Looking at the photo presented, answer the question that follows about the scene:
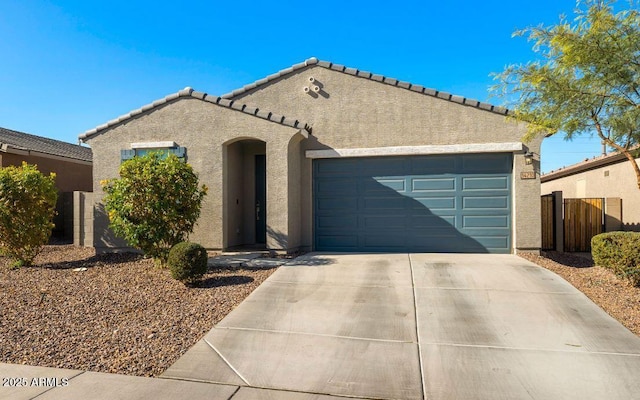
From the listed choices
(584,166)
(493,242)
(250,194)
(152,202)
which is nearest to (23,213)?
(152,202)

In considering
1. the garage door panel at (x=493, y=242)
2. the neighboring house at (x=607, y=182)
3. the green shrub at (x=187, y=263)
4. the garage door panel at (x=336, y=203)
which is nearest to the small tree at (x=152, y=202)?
the green shrub at (x=187, y=263)

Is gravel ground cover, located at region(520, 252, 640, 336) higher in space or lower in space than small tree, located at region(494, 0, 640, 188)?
lower

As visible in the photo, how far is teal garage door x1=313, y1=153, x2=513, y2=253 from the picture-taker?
9086mm

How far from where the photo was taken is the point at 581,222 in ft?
36.2

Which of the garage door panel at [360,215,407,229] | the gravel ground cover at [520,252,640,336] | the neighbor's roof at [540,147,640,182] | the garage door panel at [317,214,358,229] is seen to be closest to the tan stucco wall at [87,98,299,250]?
the garage door panel at [317,214,358,229]

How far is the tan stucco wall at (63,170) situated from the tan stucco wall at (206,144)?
5.36m

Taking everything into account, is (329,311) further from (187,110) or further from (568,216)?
(568,216)

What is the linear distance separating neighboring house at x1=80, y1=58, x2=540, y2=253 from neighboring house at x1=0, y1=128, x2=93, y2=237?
13.4ft

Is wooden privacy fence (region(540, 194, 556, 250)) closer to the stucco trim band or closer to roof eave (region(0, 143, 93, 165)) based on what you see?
the stucco trim band

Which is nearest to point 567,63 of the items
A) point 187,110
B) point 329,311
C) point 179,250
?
point 329,311

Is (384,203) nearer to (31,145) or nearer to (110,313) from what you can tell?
(110,313)

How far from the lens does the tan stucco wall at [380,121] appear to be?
28.9ft

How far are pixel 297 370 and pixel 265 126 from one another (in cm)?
647

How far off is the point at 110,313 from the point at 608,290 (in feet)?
25.6
